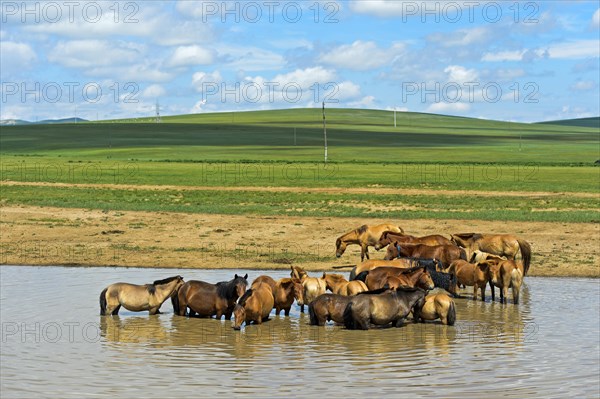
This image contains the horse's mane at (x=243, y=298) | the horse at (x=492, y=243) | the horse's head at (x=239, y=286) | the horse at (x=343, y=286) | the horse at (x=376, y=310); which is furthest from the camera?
the horse at (x=492, y=243)

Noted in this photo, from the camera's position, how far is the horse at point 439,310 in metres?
17.4

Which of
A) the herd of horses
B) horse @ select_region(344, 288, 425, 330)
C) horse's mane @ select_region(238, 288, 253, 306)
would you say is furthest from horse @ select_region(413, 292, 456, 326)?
horse's mane @ select_region(238, 288, 253, 306)

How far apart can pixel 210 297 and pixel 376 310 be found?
3.35 m

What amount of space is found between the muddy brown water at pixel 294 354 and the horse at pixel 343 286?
0.89 metres

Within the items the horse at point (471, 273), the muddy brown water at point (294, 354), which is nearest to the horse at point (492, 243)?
the horse at point (471, 273)

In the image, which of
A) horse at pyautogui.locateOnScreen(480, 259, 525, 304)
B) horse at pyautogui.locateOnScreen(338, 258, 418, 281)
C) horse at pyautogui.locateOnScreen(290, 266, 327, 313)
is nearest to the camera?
horse at pyautogui.locateOnScreen(290, 266, 327, 313)

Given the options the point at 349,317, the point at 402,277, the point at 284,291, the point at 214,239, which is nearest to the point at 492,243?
the point at 402,277

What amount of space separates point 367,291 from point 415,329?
1.17 metres

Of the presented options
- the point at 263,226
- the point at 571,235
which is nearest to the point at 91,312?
the point at 263,226

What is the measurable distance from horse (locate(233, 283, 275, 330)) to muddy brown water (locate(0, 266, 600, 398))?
0.71 ft

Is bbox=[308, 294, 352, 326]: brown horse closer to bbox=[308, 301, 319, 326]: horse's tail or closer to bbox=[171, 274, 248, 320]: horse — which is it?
bbox=[308, 301, 319, 326]: horse's tail

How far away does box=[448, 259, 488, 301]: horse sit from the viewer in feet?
66.7

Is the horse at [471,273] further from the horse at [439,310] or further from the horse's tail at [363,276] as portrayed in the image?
the horse at [439,310]

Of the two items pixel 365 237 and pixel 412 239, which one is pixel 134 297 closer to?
A: pixel 412 239
